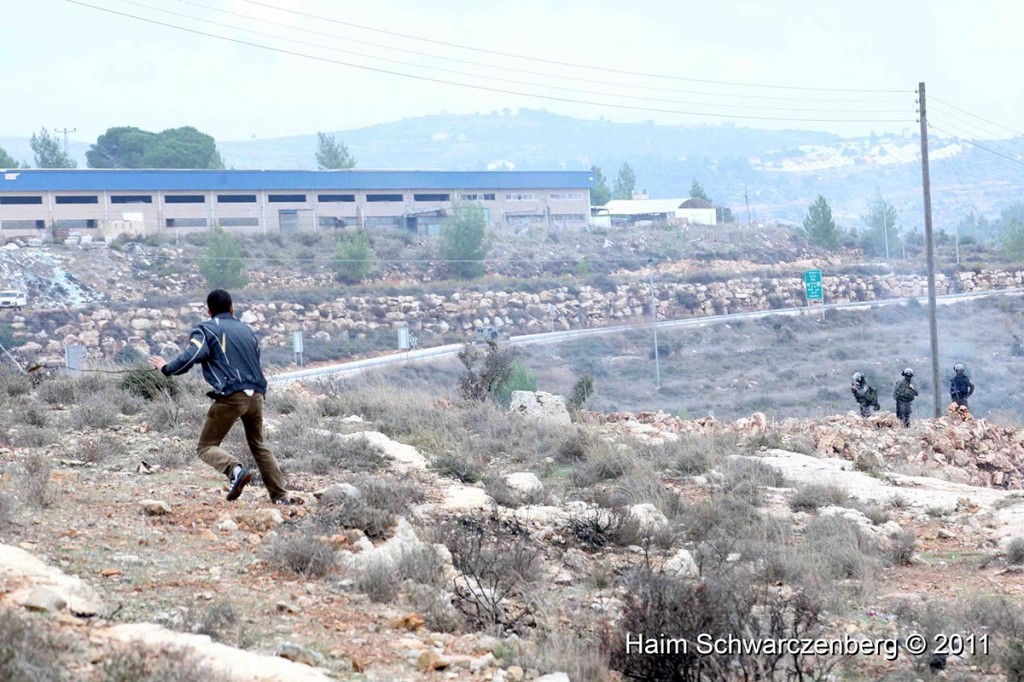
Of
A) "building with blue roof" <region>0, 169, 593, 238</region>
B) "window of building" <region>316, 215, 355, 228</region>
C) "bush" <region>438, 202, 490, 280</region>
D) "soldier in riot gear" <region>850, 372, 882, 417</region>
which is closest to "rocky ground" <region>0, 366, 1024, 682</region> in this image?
"soldier in riot gear" <region>850, 372, 882, 417</region>

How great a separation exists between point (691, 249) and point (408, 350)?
44664 mm

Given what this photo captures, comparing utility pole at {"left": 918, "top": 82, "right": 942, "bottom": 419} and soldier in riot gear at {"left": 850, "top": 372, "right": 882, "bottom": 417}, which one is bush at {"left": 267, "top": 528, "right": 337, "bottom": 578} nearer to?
soldier in riot gear at {"left": 850, "top": 372, "right": 882, "bottom": 417}

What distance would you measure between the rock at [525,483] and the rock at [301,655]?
6223 mm

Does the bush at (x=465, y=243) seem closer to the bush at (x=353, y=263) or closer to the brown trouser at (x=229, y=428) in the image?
the bush at (x=353, y=263)

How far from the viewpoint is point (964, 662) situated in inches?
299

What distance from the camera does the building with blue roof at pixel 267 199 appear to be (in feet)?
238

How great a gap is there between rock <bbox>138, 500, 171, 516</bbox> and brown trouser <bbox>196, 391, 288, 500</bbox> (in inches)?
19.7

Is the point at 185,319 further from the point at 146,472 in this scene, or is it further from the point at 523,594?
the point at 523,594

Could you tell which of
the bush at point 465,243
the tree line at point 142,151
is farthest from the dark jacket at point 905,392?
the tree line at point 142,151

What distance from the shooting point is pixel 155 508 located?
30.8 ft

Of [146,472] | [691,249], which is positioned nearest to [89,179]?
[691,249]

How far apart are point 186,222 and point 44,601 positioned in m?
74.7

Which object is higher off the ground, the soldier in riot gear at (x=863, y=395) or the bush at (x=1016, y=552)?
the bush at (x=1016, y=552)

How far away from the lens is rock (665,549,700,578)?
29.2 feet
